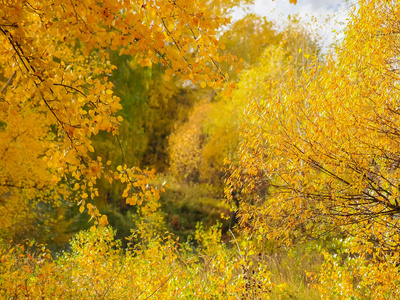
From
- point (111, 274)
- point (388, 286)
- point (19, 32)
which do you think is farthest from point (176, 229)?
point (19, 32)

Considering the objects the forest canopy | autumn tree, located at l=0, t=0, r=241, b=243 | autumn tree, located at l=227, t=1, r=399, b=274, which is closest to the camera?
autumn tree, located at l=0, t=0, r=241, b=243

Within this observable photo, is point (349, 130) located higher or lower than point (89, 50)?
higher

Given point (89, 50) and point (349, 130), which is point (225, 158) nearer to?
point (349, 130)

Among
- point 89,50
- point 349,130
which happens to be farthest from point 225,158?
point 89,50

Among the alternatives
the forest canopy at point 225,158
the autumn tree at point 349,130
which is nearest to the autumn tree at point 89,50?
the forest canopy at point 225,158

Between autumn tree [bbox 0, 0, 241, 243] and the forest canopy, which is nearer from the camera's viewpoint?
autumn tree [bbox 0, 0, 241, 243]

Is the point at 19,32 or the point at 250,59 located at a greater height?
the point at 250,59

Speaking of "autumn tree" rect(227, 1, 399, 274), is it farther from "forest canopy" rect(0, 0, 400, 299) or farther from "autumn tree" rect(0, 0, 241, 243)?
"autumn tree" rect(0, 0, 241, 243)

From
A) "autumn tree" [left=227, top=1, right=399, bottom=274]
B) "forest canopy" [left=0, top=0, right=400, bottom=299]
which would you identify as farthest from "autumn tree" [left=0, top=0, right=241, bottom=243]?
"autumn tree" [left=227, top=1, right=399, bottom=274]

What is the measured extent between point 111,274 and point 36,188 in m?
4.40

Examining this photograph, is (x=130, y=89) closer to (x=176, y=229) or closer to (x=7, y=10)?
(x=176, y=229)

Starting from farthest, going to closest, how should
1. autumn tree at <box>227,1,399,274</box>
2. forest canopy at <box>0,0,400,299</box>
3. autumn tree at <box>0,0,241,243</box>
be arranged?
autumn tree at <box>227,1,399,274</box> < forest canopy at <box>0,0,400,299</box> < autumn tree at <box>0,0,241,243</box>

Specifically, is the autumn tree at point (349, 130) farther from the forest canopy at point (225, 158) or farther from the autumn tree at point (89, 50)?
the autumn tree at point (89, 50)

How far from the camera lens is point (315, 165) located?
434 cm
